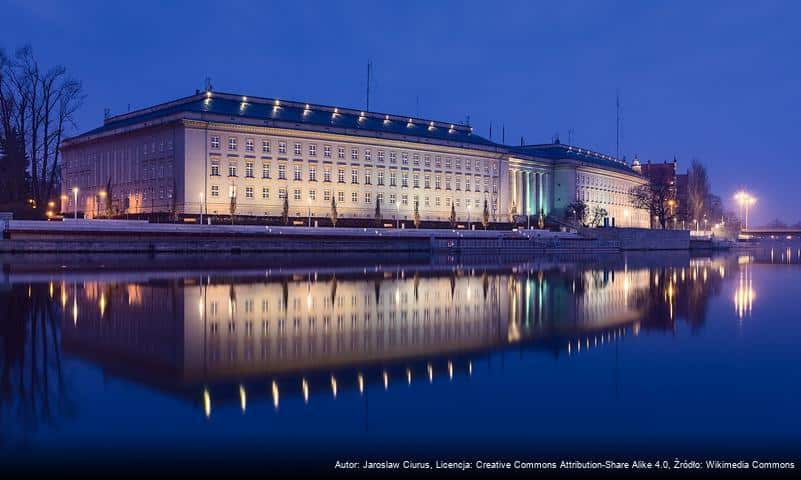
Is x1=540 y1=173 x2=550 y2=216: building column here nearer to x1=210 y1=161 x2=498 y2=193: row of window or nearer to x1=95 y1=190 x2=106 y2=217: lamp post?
x1=210 y1=161 x2=498 y2=193: row of window

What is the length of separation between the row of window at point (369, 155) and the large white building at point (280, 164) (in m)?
0.12

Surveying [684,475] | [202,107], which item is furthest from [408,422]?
[202,107]

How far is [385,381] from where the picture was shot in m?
9.58

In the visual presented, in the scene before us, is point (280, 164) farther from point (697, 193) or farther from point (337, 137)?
point (697, 193)

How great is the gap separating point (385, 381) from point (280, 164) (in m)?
73.0

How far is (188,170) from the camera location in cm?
7381

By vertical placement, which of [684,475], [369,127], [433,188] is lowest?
[684,475]

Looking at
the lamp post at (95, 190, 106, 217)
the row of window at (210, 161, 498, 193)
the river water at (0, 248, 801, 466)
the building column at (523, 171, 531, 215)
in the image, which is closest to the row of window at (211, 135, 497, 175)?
the row of window at (210, 161, 498, 193)

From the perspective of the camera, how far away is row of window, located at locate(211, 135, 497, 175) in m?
78.5

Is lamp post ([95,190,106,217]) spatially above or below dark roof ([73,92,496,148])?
below

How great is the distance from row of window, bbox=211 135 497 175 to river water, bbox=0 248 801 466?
2374 inches

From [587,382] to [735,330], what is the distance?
7037 millimetres

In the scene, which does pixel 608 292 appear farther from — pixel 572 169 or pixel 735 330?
pixel 572 169

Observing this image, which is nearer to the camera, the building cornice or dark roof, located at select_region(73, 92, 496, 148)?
the building cornice
